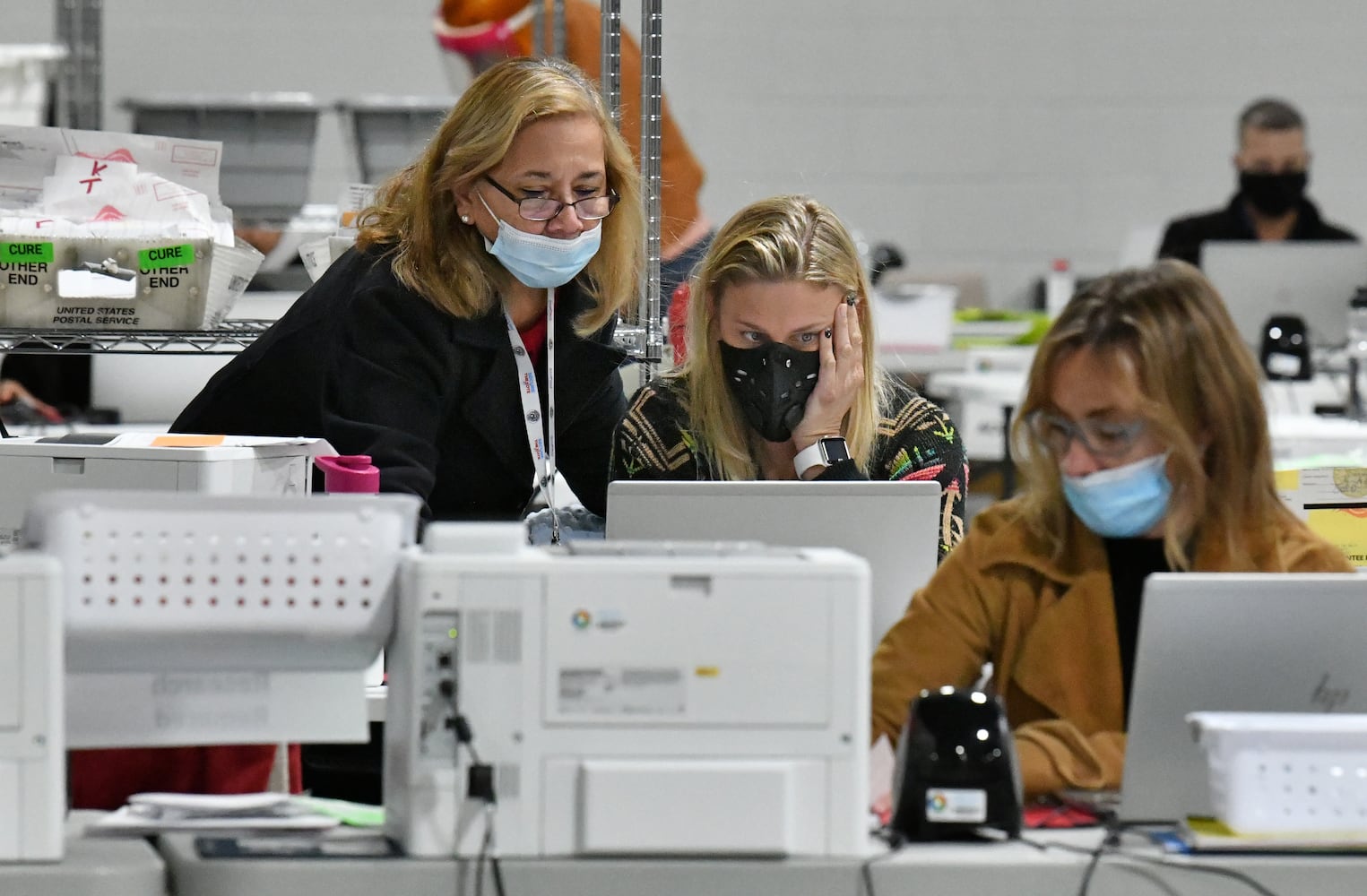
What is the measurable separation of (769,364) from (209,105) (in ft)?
8.08

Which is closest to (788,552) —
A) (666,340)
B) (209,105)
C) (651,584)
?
(651,584)

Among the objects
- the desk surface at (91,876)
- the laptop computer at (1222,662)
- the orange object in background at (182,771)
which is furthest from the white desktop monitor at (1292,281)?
the desk surface at (91,876)

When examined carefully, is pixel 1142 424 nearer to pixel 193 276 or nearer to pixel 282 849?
pixel 282 849

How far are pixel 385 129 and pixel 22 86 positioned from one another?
2.79ft

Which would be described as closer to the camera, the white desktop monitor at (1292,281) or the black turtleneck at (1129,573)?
the black turtleneck at (1129,573)

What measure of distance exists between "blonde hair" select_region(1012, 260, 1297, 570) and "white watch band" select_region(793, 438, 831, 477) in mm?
571

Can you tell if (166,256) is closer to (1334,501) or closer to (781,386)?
(781,386)

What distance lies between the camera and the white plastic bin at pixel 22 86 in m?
4.14

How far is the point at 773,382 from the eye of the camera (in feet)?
7.59

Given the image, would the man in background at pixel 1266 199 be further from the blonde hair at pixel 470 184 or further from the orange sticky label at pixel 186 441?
the orange sticky label at pixel 186 441

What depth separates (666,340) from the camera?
2.78 metres

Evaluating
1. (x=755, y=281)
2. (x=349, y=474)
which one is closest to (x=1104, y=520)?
(x=755, y=281)

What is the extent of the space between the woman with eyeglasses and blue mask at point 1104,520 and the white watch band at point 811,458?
0.53 metres

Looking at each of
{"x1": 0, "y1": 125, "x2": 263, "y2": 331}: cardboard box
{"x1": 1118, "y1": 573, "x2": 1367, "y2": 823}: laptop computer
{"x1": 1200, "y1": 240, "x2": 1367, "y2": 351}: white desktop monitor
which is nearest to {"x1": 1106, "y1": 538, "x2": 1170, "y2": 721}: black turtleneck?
{"x1": 1118, "y1": 573, "x2": 1367, "y2": 823}: laptop computer
